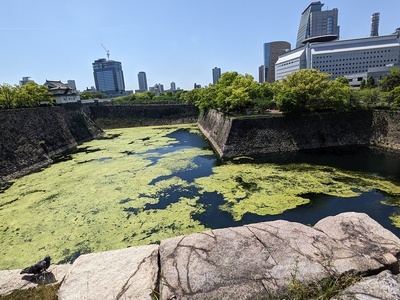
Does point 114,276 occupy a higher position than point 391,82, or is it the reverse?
point 391,82

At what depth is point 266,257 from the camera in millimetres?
3869

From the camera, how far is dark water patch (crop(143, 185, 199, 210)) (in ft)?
37.9

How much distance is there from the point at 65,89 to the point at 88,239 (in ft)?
122

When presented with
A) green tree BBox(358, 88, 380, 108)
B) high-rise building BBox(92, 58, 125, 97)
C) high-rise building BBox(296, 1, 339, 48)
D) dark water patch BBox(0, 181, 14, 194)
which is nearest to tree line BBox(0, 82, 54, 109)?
dark water patch BBox(0, 181, 14, 194)

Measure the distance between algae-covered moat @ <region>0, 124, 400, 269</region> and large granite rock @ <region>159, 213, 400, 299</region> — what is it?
529 centimetres

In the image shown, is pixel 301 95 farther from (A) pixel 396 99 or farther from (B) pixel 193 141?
(B) pixel 193 141

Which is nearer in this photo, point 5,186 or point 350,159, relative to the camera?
point 5,186

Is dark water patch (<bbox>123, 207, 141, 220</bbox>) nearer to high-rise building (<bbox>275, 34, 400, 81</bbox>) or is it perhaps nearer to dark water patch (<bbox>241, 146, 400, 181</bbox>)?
dark water patch (<bbox>241, 146, 400, 181</bbox>)

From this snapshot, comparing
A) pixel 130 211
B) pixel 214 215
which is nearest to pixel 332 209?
pixel 214 215

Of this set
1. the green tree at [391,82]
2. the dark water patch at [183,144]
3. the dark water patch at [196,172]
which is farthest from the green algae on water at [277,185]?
the green tree at [391,82]

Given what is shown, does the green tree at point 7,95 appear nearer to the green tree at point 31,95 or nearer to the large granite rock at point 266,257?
the green tree at point 31,95

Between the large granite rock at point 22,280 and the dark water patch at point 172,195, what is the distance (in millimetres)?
6961

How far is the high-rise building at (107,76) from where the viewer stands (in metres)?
137

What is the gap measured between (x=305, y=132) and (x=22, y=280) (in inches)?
874
